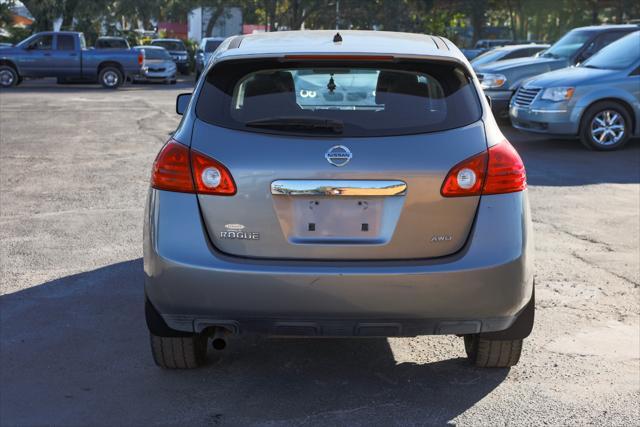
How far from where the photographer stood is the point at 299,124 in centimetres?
423

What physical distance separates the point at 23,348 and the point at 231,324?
1.61m

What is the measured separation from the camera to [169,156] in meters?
4.32

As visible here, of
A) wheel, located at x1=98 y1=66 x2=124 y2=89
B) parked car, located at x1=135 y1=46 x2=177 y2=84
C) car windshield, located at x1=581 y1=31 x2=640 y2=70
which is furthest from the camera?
parked car, located at x1=135 y1=46 x2=177 y2=84

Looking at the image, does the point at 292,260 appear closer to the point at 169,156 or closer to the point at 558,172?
the point at 169,156

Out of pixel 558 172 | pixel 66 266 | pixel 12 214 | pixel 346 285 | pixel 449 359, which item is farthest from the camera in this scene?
pixel 558 172

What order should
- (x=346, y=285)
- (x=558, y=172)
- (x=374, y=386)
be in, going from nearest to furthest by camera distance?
(x=346, y=285), (x=374, y=386), (x=558, y=172)

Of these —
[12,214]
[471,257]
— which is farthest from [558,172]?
[471,257]

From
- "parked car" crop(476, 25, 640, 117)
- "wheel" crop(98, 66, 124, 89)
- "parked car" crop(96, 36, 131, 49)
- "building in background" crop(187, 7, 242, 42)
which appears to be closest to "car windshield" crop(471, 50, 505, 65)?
"parked car" crop(476, 25, 640, 117)

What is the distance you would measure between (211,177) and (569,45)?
50.7ft

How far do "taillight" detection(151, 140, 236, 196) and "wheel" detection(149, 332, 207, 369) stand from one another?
823mm

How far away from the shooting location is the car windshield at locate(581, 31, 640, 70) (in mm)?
14820

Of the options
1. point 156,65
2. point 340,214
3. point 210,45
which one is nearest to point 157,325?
point 340,214

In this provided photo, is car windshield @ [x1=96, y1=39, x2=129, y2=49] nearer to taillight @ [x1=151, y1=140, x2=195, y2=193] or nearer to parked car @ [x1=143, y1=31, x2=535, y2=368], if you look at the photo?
taillight @ [x1=151, y1=140, x2=195, y2=193]

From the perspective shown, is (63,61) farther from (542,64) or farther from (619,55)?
(619,55)
